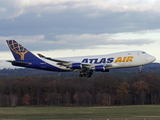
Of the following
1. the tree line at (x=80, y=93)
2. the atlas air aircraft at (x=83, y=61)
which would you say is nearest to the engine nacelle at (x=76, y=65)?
the atlas air aircraft at (x=83, y=61)

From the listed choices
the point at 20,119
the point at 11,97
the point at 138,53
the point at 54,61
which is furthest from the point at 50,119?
the point at 11,97

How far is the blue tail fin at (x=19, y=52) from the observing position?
9812 centimetres

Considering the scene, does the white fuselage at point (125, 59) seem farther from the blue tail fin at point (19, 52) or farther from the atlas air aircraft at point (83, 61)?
the blue tail fin at point (19, 52)

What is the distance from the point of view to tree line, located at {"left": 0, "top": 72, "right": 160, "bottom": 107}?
185 meters

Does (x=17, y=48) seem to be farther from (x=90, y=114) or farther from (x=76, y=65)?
(x=90, y=114)

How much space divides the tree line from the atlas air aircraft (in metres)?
87.7

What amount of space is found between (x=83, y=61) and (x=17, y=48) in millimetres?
18929

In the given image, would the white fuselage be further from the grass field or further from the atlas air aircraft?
the grass field

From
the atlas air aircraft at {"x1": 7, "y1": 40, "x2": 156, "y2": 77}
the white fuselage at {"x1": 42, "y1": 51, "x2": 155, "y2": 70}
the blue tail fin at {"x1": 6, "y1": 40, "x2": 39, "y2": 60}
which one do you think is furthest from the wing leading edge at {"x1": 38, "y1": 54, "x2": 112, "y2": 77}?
the blue tail fin at {"x1": 6, "y1": 40, "x2": 39, "y2": 60}

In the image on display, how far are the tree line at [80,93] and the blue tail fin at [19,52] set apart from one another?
8600cm

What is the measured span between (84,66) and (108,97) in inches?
3854

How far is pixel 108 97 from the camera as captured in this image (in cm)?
18512

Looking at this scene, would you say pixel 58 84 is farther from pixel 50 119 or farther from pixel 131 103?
pixel 50 119

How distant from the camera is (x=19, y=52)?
324ft
